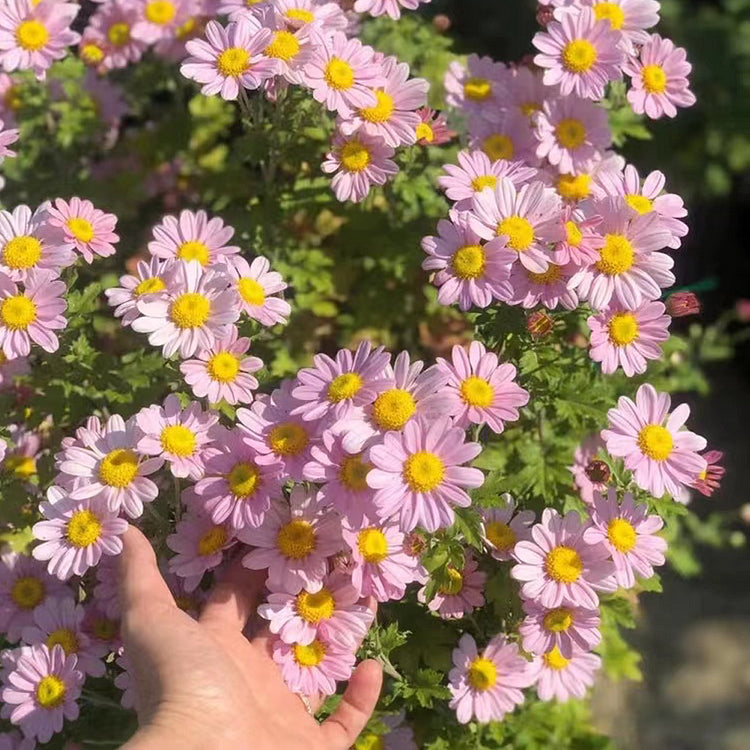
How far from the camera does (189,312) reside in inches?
74.4

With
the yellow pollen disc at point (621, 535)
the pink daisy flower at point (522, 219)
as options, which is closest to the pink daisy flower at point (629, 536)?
the yellow pollen disc at point (621, 535)

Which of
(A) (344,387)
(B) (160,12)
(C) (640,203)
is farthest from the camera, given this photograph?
(B) (160,12)

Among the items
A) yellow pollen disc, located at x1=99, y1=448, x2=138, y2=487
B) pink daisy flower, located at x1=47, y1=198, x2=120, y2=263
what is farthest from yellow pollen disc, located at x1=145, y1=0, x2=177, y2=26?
yellow pollen disc, located at x1=99, y1=448, x2=138, y2=487

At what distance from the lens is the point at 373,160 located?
2197mm

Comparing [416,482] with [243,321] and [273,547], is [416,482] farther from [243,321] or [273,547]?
[243,321]

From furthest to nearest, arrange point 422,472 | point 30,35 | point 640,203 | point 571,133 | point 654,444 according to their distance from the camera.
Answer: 1. point 30,35
2. point 571,133
3. point 640,203
4. point 654,444
5. point 422,472

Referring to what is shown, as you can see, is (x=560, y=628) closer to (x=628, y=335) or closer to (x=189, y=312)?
(x=628, y=335)

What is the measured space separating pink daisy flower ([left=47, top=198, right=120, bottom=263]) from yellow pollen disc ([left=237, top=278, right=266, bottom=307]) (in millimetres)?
338

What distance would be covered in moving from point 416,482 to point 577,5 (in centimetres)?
135

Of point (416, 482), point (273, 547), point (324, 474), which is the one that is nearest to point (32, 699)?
point (273, 547)

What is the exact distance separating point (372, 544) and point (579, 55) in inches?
52.0

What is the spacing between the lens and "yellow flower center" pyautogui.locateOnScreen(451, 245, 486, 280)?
190cm

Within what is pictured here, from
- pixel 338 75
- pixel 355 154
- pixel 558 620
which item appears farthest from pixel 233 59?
pixel 558 620

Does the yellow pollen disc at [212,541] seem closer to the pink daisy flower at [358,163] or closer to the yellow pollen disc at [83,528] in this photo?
the yellow pollen disc at [83,528]
